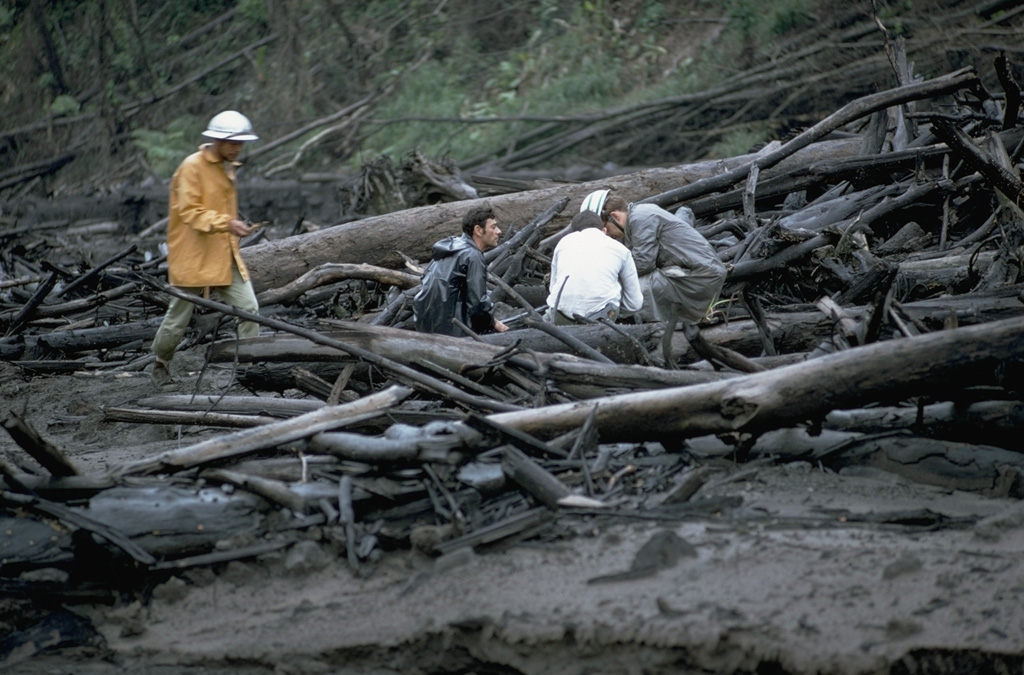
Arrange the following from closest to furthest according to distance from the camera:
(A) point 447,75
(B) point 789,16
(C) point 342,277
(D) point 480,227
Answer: (D) point 480,227, (C) point 342,277, (B) point 789,16, (A) point 447,75

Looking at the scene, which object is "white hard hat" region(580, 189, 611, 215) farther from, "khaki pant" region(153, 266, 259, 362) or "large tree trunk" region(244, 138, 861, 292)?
"khaki pant" region(153, 266, 259, 362)

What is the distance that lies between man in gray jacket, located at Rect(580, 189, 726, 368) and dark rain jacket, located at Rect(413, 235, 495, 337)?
1243 mm

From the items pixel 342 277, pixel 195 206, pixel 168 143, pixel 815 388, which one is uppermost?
pixel 195 206

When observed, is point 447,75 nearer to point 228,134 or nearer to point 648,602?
point 228,134

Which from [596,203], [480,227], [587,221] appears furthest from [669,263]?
[480,227]

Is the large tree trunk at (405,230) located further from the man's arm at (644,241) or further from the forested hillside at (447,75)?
the forested hillside at (447,75)

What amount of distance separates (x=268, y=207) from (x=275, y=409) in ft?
33.6

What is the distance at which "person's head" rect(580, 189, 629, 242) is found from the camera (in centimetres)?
778

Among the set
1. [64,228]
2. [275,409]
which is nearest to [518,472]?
[275,409]

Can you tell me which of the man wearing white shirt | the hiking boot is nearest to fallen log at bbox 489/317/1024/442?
the man wearing white shirt

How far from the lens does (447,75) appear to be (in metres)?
19.2

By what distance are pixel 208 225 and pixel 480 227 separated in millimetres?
1819

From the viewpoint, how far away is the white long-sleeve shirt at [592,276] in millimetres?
7086

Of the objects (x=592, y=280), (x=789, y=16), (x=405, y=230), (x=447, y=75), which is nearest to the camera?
(x=592, y=280)
